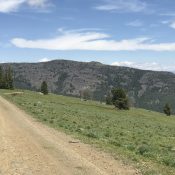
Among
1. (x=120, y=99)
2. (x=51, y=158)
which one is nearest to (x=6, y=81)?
(x=120, y=99)

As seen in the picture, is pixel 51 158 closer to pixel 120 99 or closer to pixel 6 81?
pixel 120 99

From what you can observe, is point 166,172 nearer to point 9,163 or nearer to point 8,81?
point 9,163

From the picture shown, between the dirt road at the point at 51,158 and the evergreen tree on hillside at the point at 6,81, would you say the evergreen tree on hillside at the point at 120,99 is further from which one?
the dirt road at the point at 51,158

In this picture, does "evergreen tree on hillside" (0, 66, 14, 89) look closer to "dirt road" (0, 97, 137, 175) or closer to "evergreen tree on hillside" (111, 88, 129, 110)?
"evergreen tree on hillside" (111, 88, 129, 110)

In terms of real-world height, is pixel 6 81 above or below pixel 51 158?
above

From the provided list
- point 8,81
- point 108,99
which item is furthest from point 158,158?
point 108,99

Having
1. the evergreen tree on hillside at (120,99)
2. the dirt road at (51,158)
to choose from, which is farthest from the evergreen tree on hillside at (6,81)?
the dirt road at (51,158)

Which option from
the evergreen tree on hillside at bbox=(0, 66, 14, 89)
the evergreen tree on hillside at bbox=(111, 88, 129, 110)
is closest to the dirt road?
the evergreen tree on hillside at bbox=(111, 88, 129, 110)

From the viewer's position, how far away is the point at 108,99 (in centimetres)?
18975

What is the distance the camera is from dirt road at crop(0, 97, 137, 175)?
618 inches

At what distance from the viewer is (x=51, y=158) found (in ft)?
60.3

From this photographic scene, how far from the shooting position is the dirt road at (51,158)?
618 inches

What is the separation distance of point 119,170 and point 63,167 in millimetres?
2190

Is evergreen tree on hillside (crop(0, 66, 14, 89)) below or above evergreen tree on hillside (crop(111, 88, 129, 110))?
above
